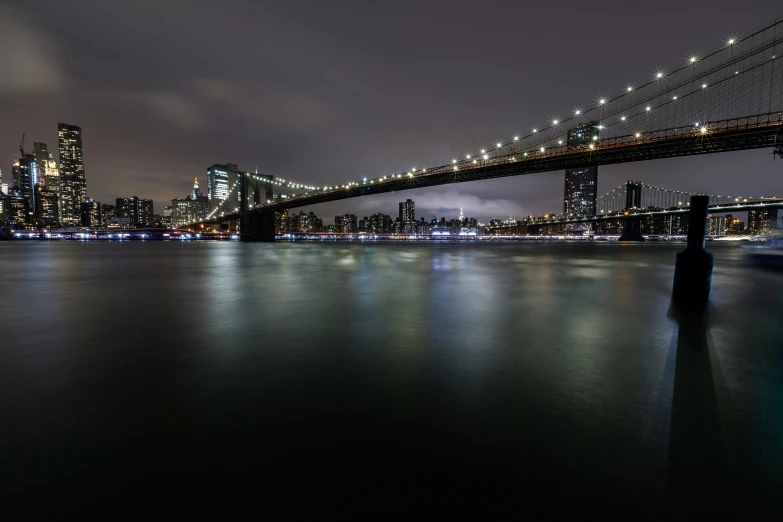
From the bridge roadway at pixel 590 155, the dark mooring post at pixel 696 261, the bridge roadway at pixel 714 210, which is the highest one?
the bridge roadway at pixel 590 155

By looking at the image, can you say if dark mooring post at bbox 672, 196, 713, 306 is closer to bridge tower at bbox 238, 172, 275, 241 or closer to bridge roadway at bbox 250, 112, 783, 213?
bridge roadway at bbox 250, 112, 783, 213

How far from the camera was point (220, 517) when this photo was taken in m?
2.42

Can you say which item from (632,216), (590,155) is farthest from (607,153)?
(632,216)

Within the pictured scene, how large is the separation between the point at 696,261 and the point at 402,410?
10.6 m

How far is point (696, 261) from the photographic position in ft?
33.6

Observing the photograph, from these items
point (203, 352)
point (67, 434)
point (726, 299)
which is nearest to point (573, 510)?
point (67, 434)

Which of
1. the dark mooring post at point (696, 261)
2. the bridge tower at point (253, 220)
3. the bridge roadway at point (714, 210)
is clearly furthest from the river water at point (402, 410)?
the bridge tower at point (253, 220)

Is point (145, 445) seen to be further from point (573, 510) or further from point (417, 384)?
point (573, 510)

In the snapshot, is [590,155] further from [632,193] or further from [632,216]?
[632,193]

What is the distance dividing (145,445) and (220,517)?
50.6 inches

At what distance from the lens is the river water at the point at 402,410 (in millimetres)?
2721

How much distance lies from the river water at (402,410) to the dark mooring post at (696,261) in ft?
6.55

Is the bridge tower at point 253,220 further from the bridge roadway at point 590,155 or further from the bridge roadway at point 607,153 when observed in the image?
the bridge roadway at point 607,153

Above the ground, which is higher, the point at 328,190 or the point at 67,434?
the point at 328,190
